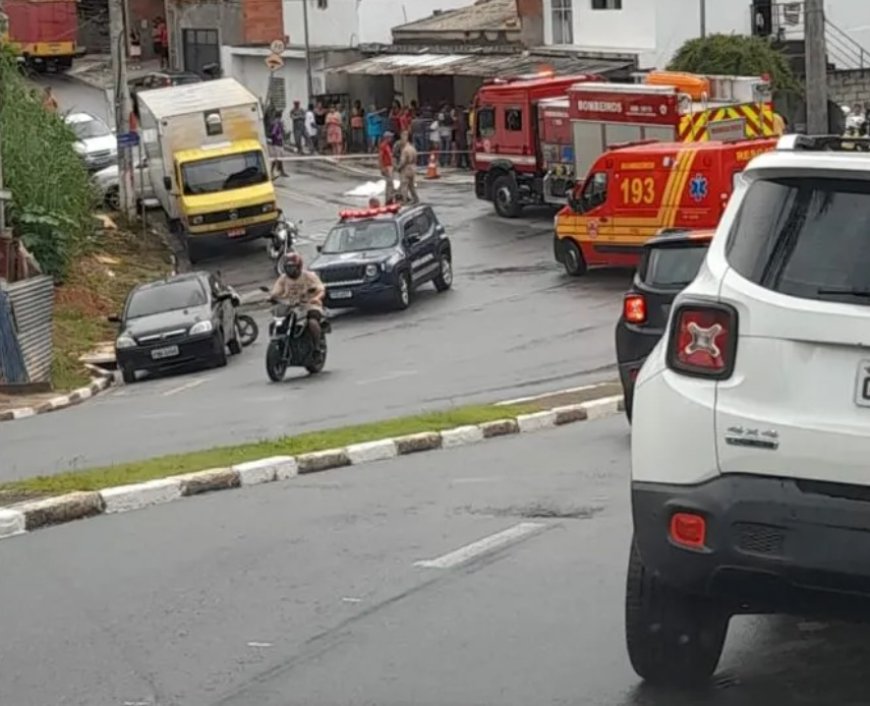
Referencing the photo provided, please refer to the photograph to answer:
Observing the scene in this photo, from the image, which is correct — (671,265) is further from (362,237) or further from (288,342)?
(362,237)

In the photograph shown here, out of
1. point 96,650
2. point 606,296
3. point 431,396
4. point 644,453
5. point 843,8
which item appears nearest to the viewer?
point 644,453

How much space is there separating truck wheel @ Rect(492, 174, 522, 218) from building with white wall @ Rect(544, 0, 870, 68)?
11.2m

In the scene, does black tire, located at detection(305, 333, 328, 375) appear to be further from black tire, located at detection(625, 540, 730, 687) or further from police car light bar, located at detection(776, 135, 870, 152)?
police car light bar, located at detection(776, 135, 870, 152)

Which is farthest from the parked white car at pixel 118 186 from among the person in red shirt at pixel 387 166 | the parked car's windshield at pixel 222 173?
the person in red shirt at pixel 387 166

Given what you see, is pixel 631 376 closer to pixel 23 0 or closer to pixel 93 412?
pixel 93 412

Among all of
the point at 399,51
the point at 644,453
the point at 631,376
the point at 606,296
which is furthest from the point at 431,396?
the point at 399,51

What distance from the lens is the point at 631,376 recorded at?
14781mm

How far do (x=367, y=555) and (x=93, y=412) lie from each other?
1365cm

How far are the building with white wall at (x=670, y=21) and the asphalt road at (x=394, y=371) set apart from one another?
13.8 m

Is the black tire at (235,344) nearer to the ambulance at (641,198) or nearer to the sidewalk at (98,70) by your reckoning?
the ambulance at (641,198)

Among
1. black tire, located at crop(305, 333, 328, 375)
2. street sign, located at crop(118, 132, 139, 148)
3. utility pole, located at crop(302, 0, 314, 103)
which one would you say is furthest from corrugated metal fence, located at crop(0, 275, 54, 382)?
utility pole, located at crop(302, 0, 314, 103)

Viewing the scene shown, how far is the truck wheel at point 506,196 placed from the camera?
43.0m

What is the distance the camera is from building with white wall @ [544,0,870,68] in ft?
170

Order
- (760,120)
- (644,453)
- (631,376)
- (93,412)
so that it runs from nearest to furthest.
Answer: (644,453)
(631,376)
(93,412)
(760,120)
